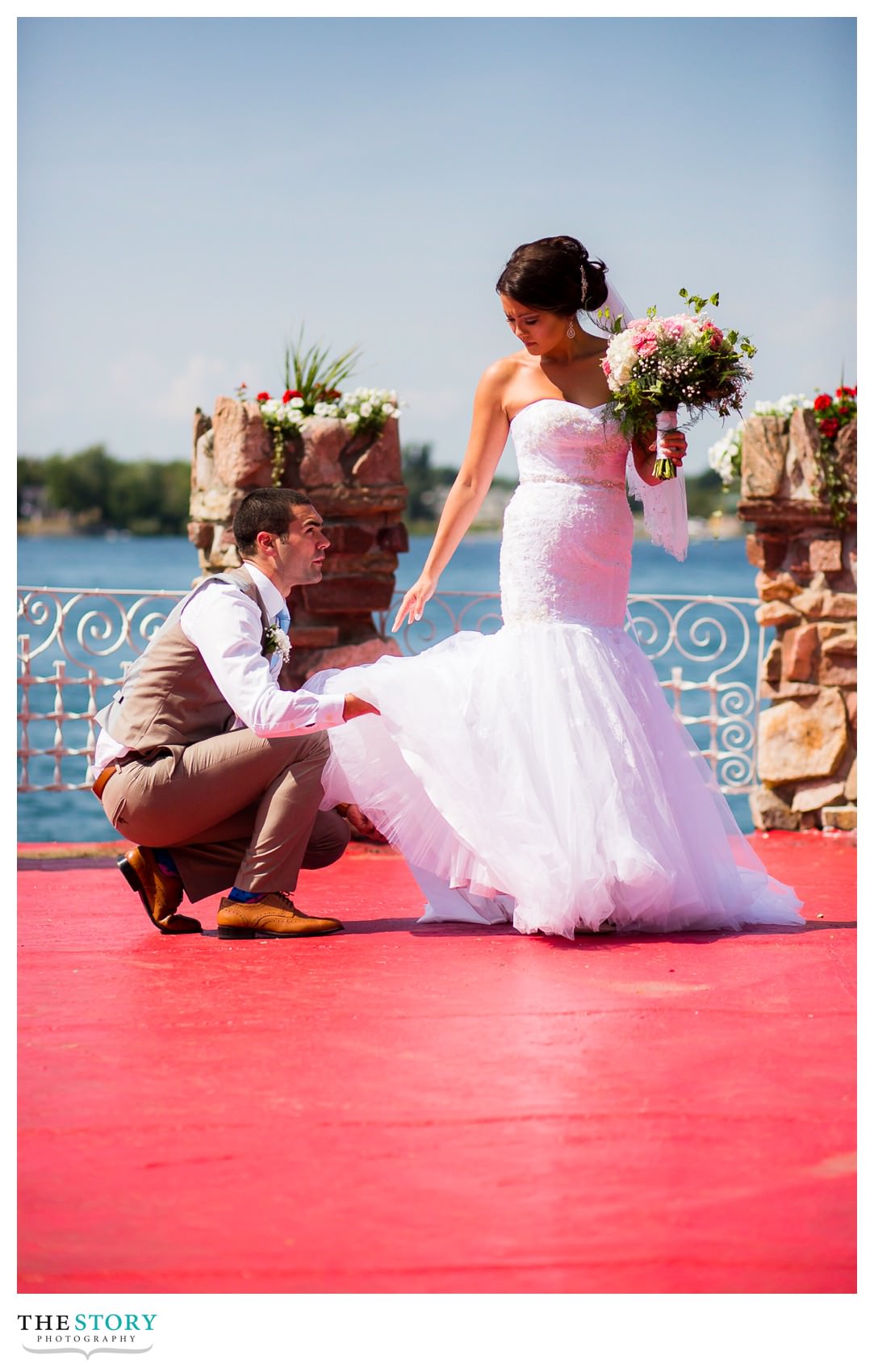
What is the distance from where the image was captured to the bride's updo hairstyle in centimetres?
422

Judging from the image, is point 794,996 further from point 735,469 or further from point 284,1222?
point 735,469

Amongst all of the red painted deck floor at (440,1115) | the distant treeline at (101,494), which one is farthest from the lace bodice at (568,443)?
the distant treeline at (101,494)

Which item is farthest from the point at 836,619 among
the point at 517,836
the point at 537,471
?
the point at 517,836

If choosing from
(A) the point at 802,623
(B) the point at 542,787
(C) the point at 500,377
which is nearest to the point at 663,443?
(C) the point at 500,377

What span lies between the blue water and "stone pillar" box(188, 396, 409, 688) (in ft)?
57.3

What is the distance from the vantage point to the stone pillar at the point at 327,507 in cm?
601

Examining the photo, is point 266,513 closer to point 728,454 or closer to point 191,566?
point 728,454

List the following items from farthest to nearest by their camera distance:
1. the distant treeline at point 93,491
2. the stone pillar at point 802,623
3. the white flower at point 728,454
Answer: the distant treeline at point 93,491, the white flower at point 728,454, the stone pillar at point 802,623

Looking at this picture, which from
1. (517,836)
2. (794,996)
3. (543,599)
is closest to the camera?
(794,996)

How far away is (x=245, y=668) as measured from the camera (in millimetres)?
3836

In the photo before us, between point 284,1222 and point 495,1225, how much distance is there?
1.03 feet

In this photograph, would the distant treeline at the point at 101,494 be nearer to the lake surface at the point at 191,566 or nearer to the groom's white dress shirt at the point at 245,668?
the lake surface at the point at 191,566

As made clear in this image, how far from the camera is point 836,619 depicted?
21.2 feet

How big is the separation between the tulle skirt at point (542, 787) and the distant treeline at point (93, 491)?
42.5 m
